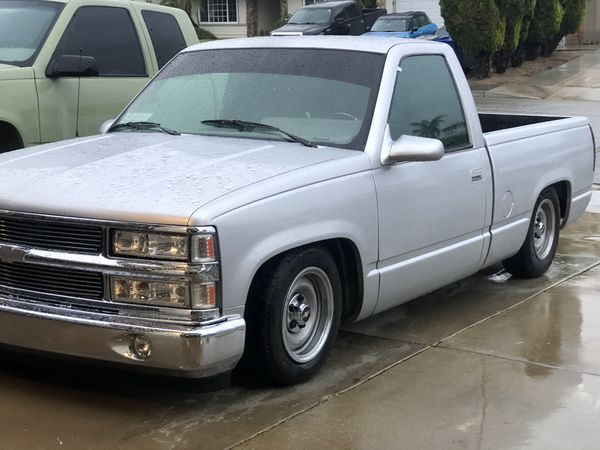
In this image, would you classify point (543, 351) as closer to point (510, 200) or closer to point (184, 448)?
point (510, 200)

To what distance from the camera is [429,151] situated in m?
5.02

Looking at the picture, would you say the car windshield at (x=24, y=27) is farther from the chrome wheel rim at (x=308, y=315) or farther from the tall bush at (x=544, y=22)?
the tall bush at (x=544, y=22)

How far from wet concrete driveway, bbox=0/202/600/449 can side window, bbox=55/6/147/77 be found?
349 centimetres

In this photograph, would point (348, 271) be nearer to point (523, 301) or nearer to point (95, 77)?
point (523, 301)

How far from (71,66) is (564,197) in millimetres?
4000

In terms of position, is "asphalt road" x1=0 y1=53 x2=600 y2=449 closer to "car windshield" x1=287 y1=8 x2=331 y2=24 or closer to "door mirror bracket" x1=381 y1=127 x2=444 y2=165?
"door mirror bracket" x1=381 y1=127 x2=444 y2=165

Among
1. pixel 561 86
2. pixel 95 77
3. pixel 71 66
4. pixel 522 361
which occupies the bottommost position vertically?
pixel 561 86

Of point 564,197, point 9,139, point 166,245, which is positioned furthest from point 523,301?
point 9,139

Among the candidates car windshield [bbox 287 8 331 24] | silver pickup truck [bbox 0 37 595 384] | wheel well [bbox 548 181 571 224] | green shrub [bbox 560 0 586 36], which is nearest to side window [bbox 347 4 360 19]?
car windshield [bbox 287 8 331 24]

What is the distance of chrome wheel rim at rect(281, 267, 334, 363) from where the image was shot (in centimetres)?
466

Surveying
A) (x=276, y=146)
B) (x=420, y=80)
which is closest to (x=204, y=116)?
(x=276, y=146)

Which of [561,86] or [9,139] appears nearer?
[9,139]

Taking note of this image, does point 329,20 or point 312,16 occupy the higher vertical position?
point 312,16

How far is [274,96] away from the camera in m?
5.46
